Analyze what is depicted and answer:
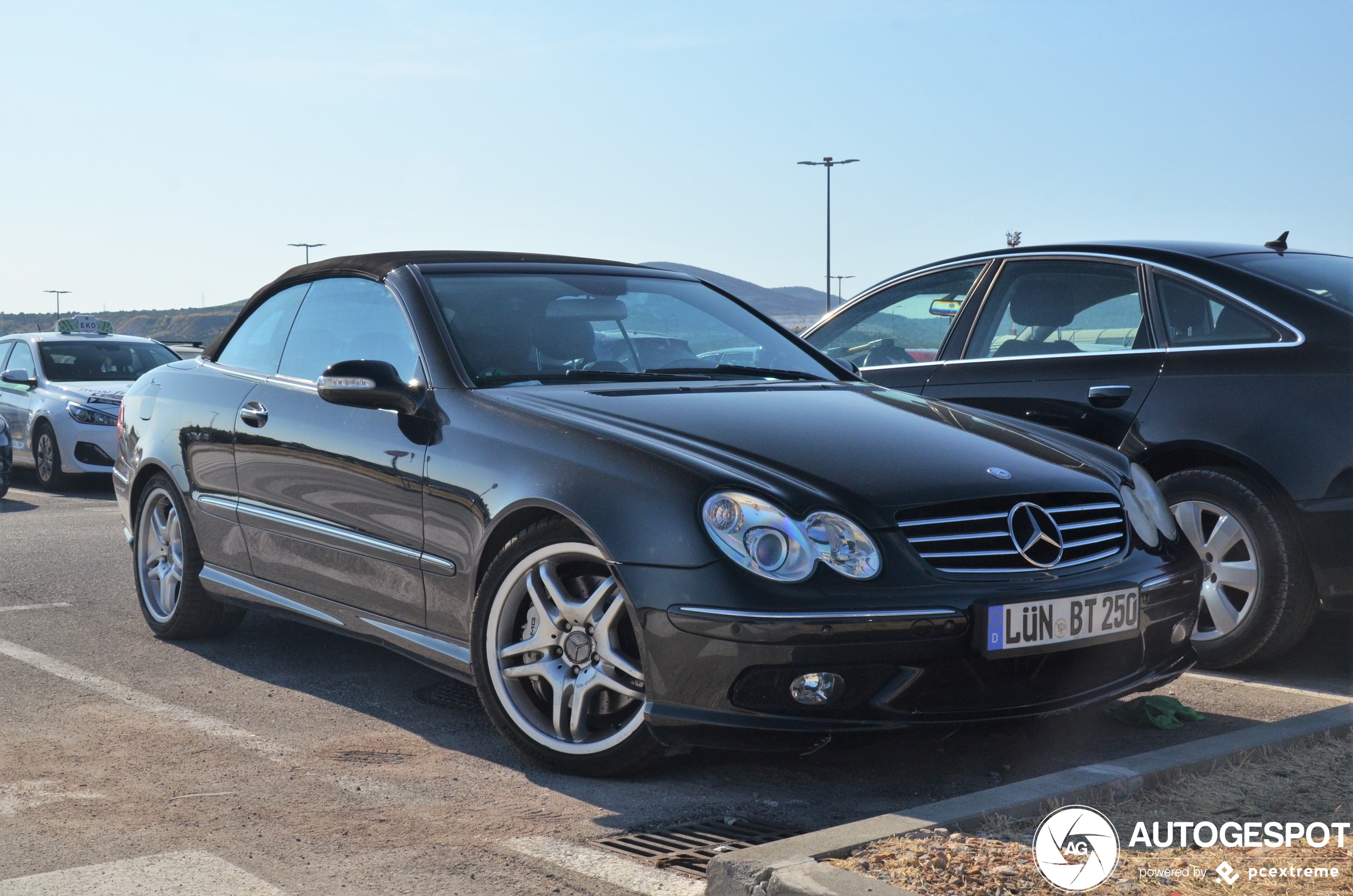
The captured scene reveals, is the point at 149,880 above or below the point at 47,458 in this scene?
above

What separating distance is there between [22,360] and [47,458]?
1615mm

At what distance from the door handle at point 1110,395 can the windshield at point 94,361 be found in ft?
36.9

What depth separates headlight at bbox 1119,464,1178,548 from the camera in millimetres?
4316

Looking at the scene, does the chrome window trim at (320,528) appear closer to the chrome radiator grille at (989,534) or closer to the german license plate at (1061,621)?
the chrome radiator grille at (989,534)

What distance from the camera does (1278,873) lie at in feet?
10.2

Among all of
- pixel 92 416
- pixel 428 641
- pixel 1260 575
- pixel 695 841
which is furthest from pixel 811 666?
pixel 92 416

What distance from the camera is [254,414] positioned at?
5430mm

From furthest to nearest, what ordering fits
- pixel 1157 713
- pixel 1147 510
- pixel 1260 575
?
pixel 1260 575, pixel 1157 713, pixel 1147 510

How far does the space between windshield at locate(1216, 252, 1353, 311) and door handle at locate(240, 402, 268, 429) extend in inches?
147

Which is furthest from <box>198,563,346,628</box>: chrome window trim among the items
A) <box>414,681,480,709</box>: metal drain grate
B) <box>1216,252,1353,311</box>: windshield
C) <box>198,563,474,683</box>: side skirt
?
<box>1216,252,1353,311</box>: windshield

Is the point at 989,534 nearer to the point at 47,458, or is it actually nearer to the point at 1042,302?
the point at 1042,302

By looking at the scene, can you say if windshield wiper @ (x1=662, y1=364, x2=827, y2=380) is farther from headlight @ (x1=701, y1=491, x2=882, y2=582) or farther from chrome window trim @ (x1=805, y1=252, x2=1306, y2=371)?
headlight @ (x1=701, y1=491, x2=882, y2=582)

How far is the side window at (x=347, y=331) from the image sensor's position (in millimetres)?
4945

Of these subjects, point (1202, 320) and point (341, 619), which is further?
point (1202, 320)
